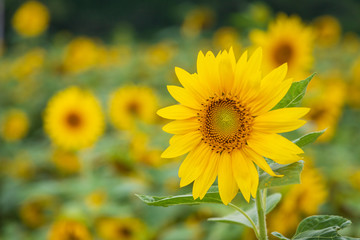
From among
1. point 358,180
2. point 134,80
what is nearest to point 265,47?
point 358,180

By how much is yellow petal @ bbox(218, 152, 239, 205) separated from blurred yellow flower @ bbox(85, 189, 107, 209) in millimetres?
1451

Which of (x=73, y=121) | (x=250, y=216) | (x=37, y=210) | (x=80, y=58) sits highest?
(x=250, y=216)

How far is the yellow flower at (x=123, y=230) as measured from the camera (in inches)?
77.8

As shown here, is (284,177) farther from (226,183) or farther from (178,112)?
(178,112)

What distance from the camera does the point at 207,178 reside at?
2.60ft

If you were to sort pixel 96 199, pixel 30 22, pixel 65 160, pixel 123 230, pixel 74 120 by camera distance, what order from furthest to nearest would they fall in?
pixel 30 22, pixel 65 160, pixel 74 120, pixel 96 199, pixel 123 230

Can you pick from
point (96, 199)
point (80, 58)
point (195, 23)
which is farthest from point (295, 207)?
point (195, 23)

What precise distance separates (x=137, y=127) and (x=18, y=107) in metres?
2.78

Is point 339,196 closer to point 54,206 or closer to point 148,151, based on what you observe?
point 148,151

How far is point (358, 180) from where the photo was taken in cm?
217

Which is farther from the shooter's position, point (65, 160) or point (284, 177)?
point (65, 160)

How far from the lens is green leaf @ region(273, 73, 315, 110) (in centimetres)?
78

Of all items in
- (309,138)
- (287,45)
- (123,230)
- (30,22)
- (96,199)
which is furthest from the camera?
(30,22)

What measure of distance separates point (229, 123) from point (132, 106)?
2.25 m
